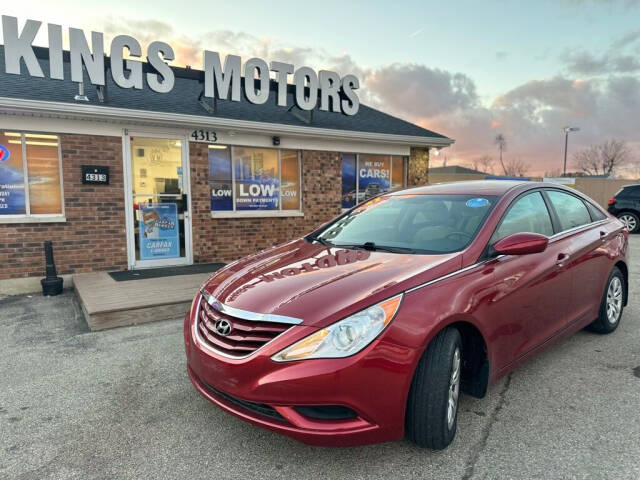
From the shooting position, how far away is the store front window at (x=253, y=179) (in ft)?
25.9

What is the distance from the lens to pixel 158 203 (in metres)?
7.43

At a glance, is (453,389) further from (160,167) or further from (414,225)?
(160,167)

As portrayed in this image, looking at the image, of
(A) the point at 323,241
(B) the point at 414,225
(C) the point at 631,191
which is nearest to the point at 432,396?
(B) the point at 414,225

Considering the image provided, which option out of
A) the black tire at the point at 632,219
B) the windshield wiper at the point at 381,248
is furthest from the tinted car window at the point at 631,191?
the windshield wiper at the point at 381,248

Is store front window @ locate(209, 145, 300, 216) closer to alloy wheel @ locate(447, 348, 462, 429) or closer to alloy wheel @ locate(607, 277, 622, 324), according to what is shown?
alloy wheel @ locate(607, 277, 622, 324)

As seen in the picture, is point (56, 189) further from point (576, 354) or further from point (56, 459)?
point (576, 354)

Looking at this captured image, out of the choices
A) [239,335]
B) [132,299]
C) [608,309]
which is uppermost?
[239,335]

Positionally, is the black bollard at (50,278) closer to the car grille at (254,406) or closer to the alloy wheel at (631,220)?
the car grille at (254,406)

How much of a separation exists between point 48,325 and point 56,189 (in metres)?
2.66

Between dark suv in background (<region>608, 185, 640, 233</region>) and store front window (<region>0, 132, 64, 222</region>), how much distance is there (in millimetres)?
16592

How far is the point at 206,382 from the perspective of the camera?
2.42 metres

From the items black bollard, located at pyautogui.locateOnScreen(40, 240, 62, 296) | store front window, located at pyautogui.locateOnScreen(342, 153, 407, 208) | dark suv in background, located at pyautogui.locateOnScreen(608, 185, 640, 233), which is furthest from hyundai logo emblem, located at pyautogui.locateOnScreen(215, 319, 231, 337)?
dark suv in background, located at pyautogui.locateOnScreen(608, 185, 640, 233)

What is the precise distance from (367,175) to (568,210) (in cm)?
609

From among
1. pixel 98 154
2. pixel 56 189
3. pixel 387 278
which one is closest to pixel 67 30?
pixel 98 154
